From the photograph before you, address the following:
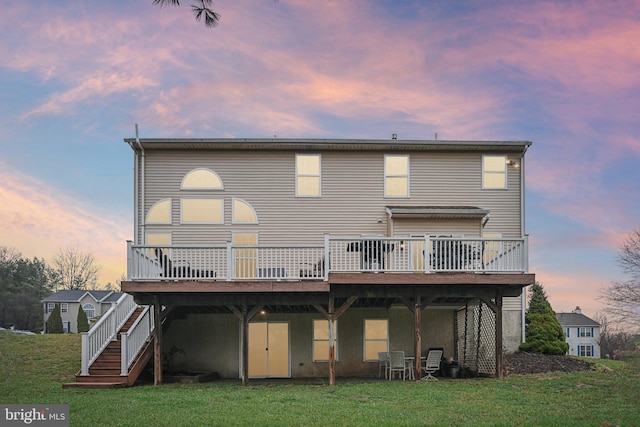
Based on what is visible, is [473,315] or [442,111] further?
A: [442,111]

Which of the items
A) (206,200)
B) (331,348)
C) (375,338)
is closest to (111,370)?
(331,348)

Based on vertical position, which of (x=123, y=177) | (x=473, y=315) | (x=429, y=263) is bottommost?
(x=473, y=315)

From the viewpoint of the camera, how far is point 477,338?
63.2ft

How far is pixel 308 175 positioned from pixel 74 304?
134 ft

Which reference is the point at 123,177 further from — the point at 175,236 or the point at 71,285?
the point at 71,285

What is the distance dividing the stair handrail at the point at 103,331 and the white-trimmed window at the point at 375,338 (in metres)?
7.36

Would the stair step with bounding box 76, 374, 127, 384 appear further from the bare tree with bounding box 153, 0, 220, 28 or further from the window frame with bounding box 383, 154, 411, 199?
the bare tree with bounding box 153, 0, 220, 28

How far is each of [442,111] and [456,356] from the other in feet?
28.5

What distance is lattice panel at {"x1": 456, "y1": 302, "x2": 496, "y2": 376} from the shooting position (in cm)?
1862

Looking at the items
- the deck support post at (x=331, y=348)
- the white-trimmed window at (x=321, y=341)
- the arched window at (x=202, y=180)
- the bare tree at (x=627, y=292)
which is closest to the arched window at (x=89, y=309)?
the arched window at (x=202, y=180)

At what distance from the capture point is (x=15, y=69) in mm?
20609

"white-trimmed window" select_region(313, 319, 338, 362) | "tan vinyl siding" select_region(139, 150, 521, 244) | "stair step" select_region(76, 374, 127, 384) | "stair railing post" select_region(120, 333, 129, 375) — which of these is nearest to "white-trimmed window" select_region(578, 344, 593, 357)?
"tan vinyl siding" select_region(139, 150, 521, 244)

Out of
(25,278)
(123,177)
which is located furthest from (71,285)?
(123,177)

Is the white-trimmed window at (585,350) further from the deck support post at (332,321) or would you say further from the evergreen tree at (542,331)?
the deck support post at (332,321)
